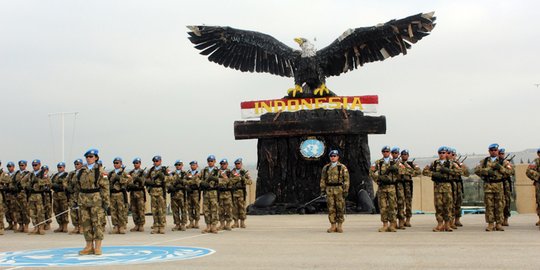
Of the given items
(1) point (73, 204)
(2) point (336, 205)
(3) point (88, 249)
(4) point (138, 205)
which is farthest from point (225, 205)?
(3) point (88, 249)

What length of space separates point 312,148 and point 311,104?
1397 millimetres

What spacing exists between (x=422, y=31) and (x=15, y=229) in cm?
1292

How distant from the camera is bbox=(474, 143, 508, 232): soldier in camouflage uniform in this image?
13.9m

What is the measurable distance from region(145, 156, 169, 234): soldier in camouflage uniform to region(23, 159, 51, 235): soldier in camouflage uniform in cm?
261

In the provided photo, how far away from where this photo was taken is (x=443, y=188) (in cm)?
1420

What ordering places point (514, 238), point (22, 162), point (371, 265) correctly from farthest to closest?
point (22, 162)
point (514, 238)
point (371, 265)

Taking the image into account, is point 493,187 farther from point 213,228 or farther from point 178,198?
point 178,198

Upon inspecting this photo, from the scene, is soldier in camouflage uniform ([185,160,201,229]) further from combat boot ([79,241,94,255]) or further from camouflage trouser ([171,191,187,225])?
combat boot ([79,241,94,255])

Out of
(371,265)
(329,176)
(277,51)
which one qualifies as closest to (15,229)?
(329,176)

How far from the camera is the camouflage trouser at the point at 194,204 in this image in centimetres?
1642

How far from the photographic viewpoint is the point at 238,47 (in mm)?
23094

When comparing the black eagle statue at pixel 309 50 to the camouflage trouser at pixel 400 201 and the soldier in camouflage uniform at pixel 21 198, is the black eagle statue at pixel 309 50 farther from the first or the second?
the soldier in camouflage uniform at pixel 21 198

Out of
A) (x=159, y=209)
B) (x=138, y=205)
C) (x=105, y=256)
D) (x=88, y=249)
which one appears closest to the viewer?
(x=105, y=256)

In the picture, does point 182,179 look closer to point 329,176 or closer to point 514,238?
point 329,176
